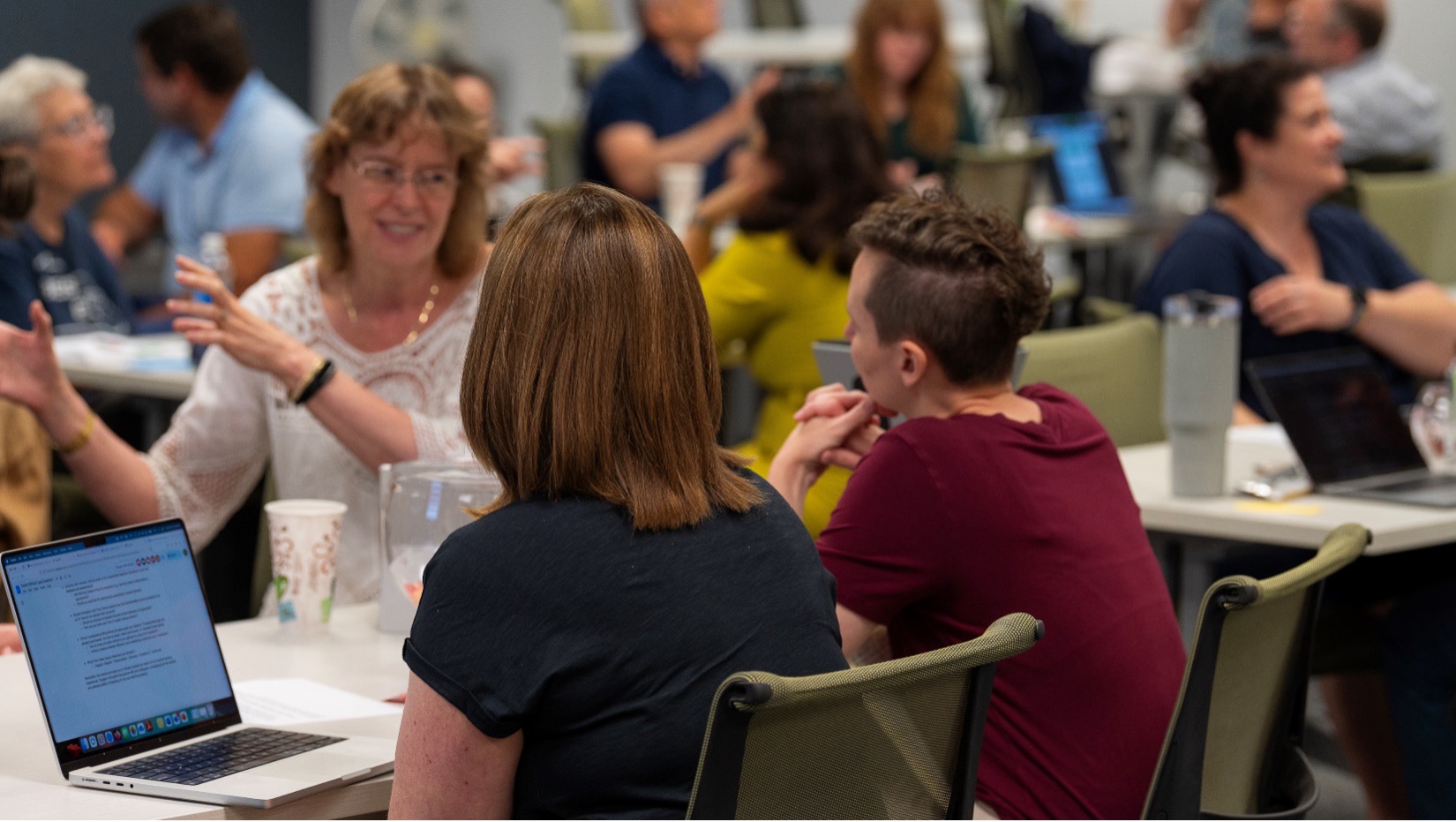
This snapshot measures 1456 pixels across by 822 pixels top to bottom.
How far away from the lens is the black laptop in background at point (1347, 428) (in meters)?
2.71

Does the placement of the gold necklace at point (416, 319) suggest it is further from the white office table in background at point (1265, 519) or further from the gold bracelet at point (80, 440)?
the white office table in background at point (1265, 519)

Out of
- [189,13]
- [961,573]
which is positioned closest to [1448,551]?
[961,573]

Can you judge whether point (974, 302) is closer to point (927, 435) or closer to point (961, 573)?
point (927, 435)

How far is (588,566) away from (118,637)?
1.83 feet

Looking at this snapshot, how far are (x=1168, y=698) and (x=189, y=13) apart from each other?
416 cm

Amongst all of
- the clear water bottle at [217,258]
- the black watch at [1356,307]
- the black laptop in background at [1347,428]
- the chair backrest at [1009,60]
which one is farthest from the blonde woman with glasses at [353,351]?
the chair backrest at [1009,60]

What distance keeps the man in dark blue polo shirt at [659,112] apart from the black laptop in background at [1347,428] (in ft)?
10.0

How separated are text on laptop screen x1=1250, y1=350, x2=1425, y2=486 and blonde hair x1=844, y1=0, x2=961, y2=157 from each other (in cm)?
302

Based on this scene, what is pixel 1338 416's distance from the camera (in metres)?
2.81

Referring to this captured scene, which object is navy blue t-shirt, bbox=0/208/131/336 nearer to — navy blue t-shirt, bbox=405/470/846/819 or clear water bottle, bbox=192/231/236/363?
clear water bottle, bbox=192/231/236/363

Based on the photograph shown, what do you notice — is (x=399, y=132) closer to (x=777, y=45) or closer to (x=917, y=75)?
(x=917, y=75)

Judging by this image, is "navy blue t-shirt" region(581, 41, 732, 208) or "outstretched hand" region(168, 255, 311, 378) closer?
"outstretched hand" region(168, 255, 311, 378)

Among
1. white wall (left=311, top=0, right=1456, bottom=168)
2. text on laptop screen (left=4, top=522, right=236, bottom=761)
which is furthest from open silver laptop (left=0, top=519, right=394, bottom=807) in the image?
white wall (left=311, top=0, right=1456, bottom=168)

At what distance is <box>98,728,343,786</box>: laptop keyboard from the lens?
155 cm
